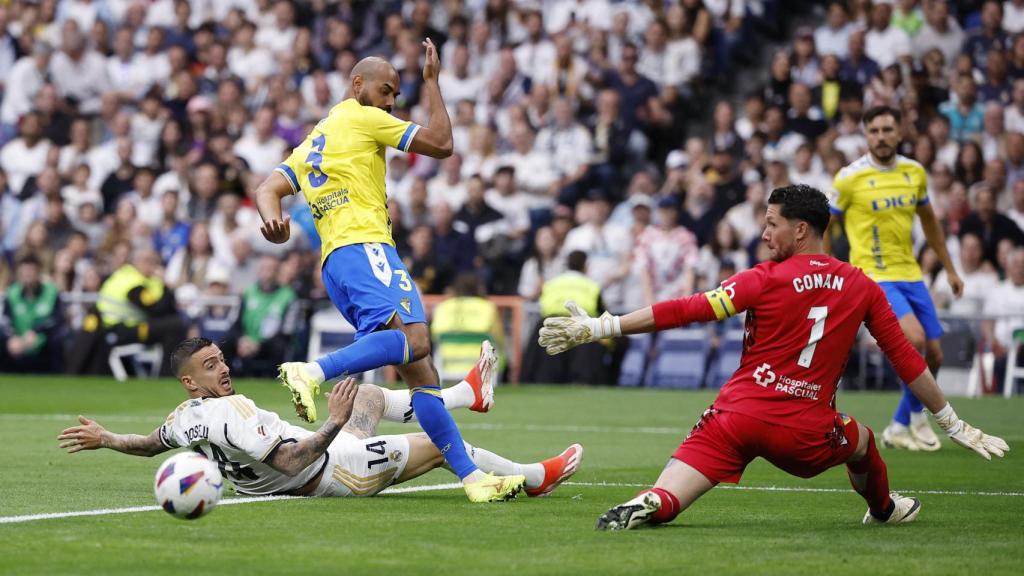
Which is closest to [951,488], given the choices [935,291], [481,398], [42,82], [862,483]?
[862,483]

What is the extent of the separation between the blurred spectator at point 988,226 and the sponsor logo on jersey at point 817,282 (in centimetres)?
1326

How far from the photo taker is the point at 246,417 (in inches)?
319

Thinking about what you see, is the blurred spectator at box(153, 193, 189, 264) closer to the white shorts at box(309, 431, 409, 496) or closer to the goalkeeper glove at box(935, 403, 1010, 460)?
the white shorts at box(309, 431, 409, 496)

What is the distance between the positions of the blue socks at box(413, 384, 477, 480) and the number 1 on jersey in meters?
2.14

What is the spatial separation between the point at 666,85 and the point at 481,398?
48.7 feet

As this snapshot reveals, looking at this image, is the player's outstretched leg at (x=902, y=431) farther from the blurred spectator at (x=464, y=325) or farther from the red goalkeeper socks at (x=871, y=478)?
the blurred spectator at (x=464, y=325)

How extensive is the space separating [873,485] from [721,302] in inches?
48.4

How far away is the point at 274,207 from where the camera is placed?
29.6ft

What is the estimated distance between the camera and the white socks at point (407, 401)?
917 centimetres

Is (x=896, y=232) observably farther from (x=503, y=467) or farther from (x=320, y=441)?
(x=320, y=441)

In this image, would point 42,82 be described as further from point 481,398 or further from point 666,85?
point 481,398

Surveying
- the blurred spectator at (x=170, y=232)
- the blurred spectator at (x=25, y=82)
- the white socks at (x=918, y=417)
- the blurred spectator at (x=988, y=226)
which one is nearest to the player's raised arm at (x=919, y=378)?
the white socks at (x=918, y=417)

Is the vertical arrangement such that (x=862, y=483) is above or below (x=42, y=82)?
below

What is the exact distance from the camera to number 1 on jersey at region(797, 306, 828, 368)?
7.51 m
